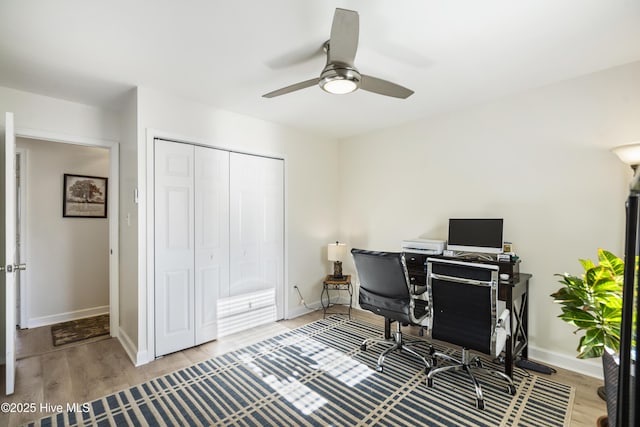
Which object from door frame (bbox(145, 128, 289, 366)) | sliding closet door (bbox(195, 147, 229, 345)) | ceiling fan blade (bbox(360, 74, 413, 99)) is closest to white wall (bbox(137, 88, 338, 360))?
door frame (bbox(145, 128, 289, 366))

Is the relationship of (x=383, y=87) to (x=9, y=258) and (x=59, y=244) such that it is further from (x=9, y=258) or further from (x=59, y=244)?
(x=59, y=244)

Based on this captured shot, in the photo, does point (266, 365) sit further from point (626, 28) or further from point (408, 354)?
point (626, 28)

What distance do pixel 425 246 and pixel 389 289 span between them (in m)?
0.85

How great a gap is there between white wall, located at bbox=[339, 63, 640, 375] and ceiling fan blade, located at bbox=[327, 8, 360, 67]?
2044 millimetres

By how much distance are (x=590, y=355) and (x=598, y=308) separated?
0.21 meters

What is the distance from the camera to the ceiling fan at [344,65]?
161 centimetres

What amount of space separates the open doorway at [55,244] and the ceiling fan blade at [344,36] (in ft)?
9.85

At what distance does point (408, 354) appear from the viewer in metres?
2.91

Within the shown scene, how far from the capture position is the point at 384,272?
2.57m

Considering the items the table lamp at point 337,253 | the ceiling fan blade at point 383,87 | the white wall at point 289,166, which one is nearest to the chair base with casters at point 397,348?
the table lamp at point 337,253

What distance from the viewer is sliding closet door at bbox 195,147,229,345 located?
3.15m

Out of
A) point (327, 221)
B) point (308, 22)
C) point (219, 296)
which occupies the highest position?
point (308, 22)

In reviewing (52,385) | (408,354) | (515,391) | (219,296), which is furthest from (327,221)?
(52,385)

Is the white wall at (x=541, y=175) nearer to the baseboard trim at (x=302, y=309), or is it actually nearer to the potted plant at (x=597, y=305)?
the potted plant at (x=597, y=305)
